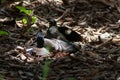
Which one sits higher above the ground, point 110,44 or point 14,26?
point 14,26

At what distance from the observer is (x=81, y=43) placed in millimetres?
5027

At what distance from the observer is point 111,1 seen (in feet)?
20.0

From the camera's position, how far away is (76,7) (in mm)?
6008

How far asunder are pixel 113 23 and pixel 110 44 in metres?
0.66

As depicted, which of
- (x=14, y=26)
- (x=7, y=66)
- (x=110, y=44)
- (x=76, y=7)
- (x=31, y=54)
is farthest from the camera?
(x=76, y=7)

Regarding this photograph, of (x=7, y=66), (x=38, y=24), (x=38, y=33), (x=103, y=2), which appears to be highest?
(x=103, y=2)

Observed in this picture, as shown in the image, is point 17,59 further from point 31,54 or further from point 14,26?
point 14,26

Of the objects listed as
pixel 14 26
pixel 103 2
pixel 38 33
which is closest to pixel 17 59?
pixel 38 33

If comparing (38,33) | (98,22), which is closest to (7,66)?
(38,33)

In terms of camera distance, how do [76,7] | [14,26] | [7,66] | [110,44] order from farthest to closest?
[76,7]
[14,26]
[110,44]
[7,66]

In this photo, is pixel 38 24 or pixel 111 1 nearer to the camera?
pixel 38 24

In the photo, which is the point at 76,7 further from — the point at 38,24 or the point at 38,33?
the point at 38,33

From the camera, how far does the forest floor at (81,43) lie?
4289 mm

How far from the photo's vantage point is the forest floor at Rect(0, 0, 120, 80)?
14.1 ft
